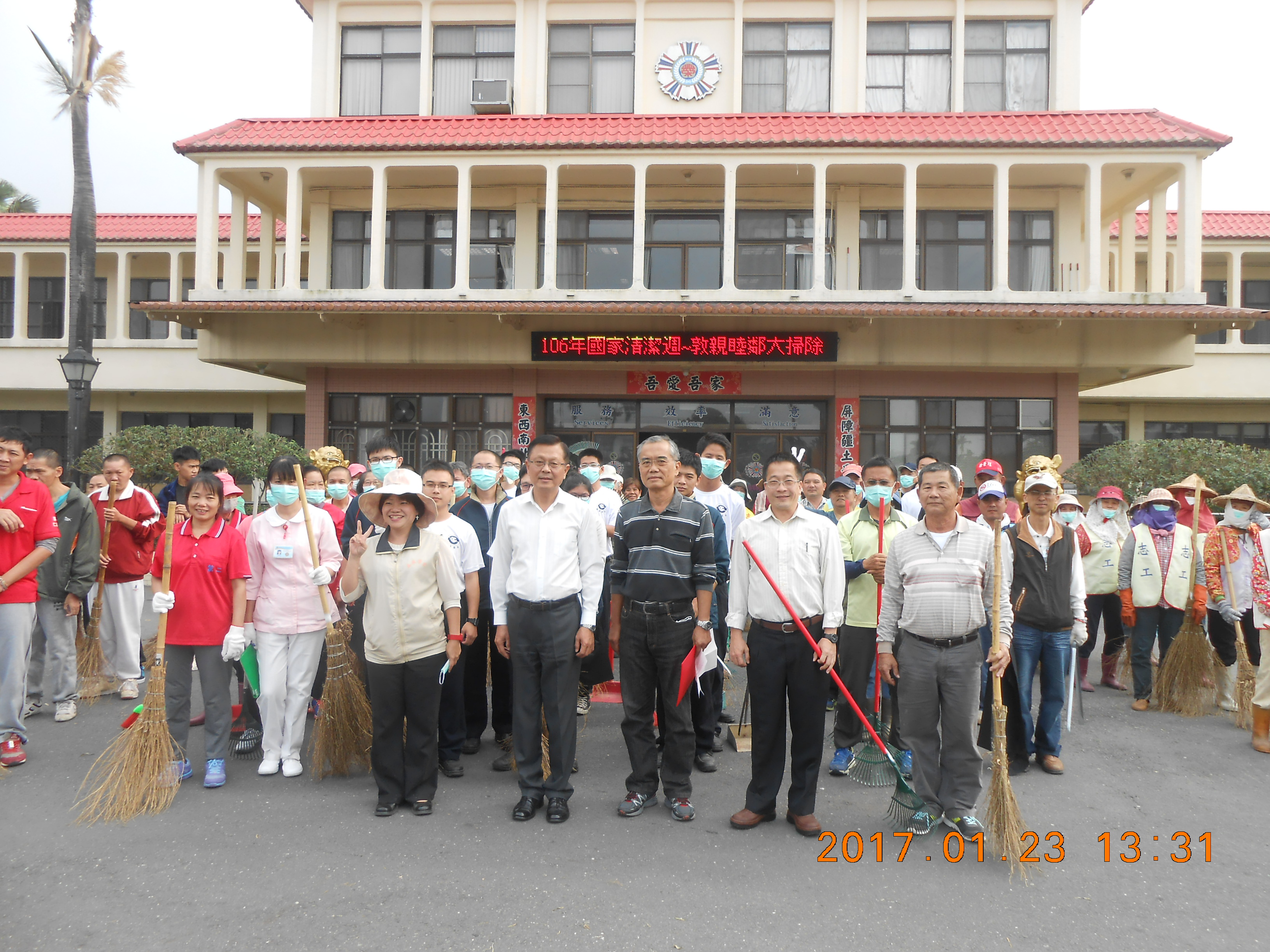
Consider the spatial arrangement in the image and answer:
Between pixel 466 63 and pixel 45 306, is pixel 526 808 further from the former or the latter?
pixel 45 306

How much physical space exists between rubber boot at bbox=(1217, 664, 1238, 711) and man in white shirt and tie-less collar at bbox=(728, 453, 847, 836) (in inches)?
169

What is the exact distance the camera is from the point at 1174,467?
482 inches

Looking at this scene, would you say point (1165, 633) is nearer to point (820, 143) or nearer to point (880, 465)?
point (880, 465)

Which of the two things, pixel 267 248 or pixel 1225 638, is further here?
pixel 267 248

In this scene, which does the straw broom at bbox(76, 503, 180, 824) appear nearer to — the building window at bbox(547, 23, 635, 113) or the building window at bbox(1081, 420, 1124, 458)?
the building window at bbox(547, 23, 635, 113)

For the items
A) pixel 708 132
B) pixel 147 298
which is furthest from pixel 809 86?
pixel 147 298

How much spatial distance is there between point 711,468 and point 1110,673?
4.43 metres

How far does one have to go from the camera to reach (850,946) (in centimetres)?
316

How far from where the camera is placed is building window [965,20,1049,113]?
16188mm

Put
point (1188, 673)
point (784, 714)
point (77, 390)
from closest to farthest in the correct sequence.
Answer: point (784, 714) < point (1188, 673) < point (77, 390)

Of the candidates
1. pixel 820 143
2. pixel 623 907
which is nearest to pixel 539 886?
pixel 623 907

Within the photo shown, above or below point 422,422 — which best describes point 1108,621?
below

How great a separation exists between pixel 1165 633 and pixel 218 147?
54.0ft

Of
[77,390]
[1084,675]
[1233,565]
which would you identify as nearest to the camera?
[1233,565]
